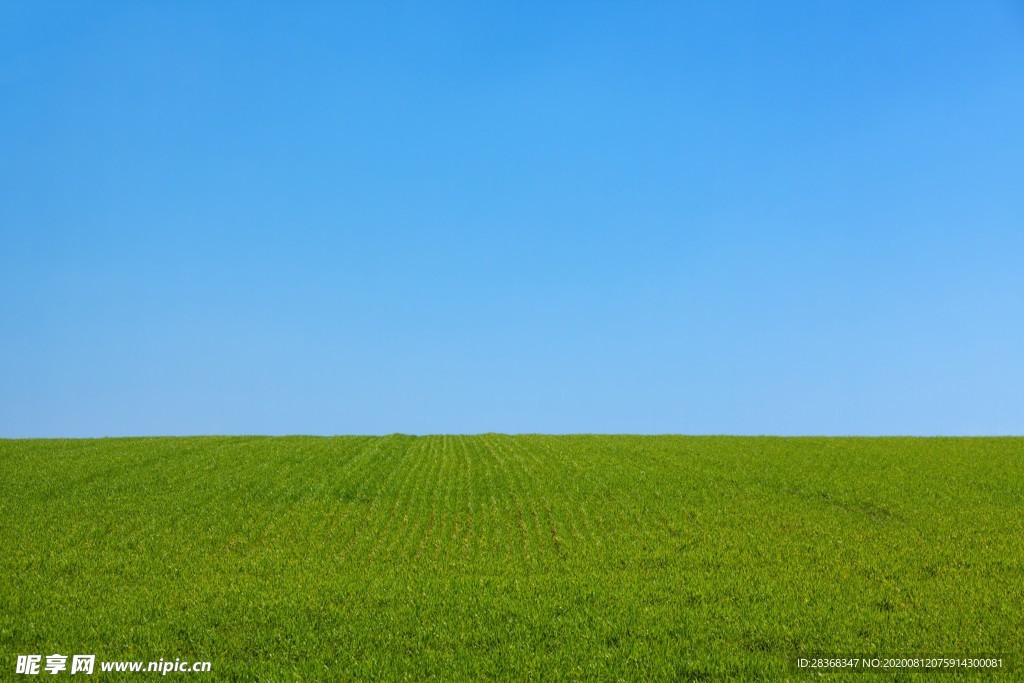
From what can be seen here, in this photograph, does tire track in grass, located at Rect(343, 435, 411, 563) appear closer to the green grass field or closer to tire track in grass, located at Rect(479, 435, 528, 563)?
the green grass field

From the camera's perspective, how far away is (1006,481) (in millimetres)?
30328

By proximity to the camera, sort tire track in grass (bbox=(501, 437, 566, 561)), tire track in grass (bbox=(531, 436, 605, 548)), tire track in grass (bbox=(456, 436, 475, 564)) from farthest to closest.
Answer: tire track in grass (bbox=(531, 436, 605, 548)) < tire track in grass (bbox=(501, 437, 566, 561)) < tire track in grass (bbox=(456, 436, 475, 564))

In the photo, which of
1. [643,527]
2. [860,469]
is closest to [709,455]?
[860,469]

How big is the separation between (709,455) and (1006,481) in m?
12.8

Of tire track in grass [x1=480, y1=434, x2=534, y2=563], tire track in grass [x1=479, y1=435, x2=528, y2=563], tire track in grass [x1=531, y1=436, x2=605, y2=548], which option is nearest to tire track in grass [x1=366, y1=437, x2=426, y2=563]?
tire track in grass [x1=479, y1=435, x2=528, y2=563]

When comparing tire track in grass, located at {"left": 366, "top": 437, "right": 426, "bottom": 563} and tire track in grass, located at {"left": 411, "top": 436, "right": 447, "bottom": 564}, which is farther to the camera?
tire track in grass, located at {"left": 366, "top": 437, "right": 426, "bottom": 563}

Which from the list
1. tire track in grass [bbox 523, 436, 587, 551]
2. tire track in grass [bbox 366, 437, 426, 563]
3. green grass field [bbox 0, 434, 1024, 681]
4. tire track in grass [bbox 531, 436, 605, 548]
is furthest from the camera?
tire track in grass [bbox 523, 436, 587, 551]

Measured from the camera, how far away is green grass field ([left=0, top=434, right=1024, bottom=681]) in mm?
13844

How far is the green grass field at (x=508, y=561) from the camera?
13844 mm

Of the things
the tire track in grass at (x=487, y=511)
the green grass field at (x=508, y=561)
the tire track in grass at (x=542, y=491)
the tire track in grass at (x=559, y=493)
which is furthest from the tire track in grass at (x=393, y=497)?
the tire track in grass at (x=559, y=493)

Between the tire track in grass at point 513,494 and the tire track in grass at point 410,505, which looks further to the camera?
the tire track in grass at point 513,494

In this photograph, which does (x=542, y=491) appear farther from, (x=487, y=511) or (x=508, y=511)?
(x=487, y=511)

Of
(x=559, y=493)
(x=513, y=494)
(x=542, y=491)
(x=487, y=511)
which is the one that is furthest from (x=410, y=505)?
(x=559, y=493)

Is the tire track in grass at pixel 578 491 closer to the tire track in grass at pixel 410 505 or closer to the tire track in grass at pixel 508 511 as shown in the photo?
the tire track in grass at pixel 508 511
